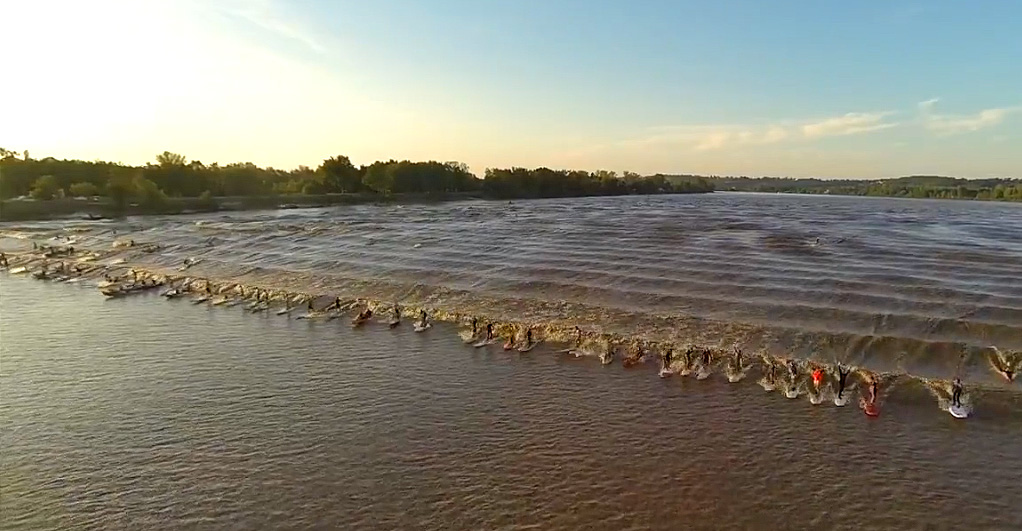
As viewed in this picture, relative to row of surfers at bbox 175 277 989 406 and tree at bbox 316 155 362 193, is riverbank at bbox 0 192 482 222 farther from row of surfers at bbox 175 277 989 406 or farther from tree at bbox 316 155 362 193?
row of surfers at bbox 175 277 989 406

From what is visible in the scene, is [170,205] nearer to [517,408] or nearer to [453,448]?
[517,408]

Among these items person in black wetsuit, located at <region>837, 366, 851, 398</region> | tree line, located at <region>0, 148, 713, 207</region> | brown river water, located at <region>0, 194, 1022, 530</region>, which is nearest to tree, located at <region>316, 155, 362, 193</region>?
tree line, located at <region>0, 148, 713, 207</region>

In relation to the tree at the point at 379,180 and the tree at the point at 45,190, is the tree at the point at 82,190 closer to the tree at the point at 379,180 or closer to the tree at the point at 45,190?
the tree at the point at 45,190

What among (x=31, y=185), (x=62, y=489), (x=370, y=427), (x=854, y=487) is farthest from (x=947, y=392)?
(x=31, y=185)

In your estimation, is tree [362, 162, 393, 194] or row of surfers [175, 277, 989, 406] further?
tree [362, 162, 393, 194]

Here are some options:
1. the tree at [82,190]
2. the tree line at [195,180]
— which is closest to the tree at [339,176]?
the tree line at [195,180]
